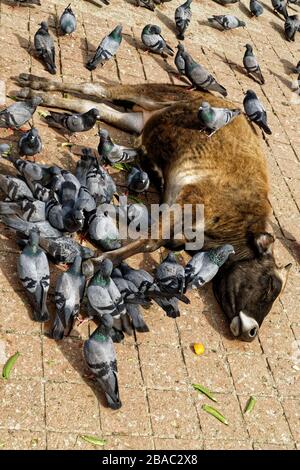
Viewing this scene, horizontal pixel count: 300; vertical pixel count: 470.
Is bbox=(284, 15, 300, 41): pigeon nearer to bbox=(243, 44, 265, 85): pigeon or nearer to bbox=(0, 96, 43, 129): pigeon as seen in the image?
bbox=(243, 44, 265, 85): pigeon

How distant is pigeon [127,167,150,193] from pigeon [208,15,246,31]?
5.21 m

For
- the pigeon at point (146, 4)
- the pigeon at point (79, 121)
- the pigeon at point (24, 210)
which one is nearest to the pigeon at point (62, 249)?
the pigeon at point (24, 210)

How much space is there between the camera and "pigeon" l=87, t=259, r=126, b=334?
17.4 ft

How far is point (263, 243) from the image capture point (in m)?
6.73

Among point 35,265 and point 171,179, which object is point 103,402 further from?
point 171,179

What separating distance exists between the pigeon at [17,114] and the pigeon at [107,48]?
2041 millimetres

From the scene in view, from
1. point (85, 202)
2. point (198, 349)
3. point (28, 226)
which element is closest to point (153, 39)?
point (85, 202)

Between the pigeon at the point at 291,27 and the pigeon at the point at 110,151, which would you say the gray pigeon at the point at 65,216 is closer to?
the pigeon at the point at 110,151

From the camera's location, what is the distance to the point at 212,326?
6.15 m

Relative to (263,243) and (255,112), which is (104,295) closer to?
(263,243)

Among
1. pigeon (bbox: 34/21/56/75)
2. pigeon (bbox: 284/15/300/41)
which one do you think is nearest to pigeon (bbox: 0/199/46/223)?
pigeon (bbox: 34/21/56/75)

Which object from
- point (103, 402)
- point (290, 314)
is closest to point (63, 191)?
point (103, 402)

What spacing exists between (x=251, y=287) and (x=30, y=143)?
2607 mm

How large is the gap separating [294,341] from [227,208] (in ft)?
5.24
